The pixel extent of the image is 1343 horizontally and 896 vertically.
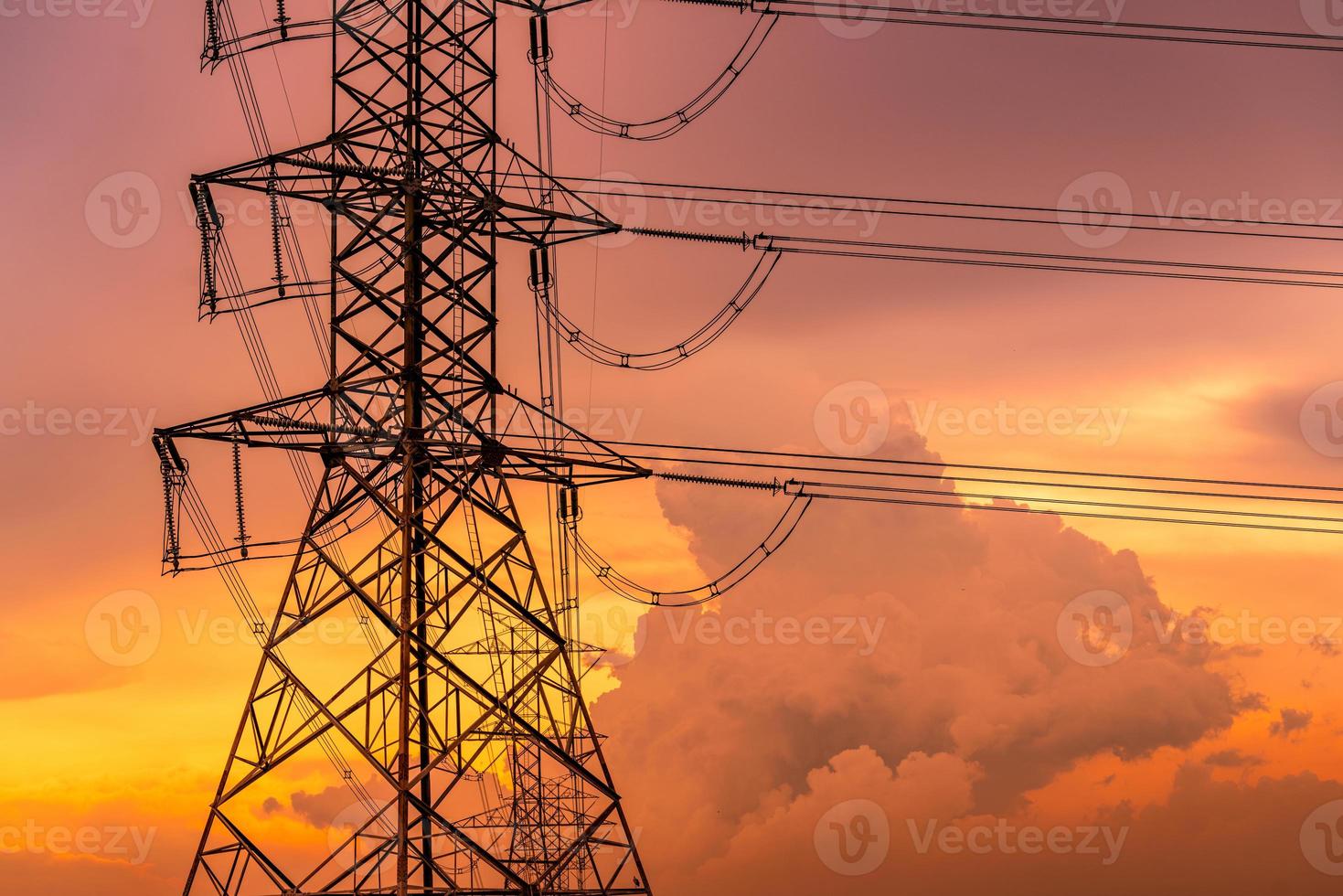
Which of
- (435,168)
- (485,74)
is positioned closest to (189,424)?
(435,168)

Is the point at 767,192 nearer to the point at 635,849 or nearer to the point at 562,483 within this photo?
the point at 562,483

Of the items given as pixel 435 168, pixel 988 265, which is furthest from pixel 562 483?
pixel 988 265

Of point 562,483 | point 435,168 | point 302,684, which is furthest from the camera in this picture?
point 562,483

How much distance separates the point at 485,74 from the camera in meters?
40.7

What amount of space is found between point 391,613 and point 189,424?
6957 mm

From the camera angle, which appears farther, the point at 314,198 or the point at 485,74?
the point at 485,74

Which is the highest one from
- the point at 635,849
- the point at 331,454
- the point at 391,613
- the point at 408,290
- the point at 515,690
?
the point at 408,290

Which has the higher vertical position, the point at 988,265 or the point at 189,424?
the point at 988,265

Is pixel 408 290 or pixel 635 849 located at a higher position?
pixel 408 290

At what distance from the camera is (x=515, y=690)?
3697cm

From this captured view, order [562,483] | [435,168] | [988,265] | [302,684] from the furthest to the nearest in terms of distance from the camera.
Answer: [988,265], [562,483], [435,168], [302,684]

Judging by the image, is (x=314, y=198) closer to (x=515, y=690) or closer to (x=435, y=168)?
(x=435, y=168)

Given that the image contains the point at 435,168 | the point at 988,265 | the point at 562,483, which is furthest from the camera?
the point at 988,265

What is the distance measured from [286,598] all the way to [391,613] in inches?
102
